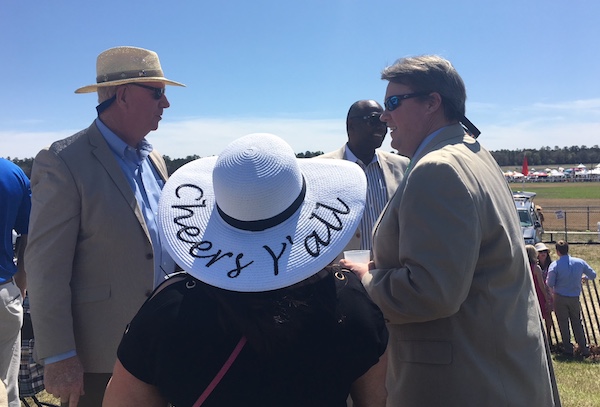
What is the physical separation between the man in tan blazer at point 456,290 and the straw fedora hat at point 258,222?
514 millimetres

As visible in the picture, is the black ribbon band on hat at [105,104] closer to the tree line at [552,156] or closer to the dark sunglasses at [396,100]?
the dark sunglasses at [396,100]

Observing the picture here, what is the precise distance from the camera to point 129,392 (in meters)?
→ 1.40

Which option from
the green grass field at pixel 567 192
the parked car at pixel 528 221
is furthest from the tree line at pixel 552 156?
the parked car at pixel 528 221

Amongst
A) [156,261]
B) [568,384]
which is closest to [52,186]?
[156,261]

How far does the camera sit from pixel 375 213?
3.70 m

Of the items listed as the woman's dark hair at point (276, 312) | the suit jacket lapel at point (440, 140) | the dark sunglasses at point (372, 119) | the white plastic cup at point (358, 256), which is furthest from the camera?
the dark sunglasses at point (372, 119)

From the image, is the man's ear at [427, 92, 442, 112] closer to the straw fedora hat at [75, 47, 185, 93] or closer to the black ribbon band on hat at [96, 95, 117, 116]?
the straw fedora hat at [75, 47, 185, 93]

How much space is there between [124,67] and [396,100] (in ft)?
5.09

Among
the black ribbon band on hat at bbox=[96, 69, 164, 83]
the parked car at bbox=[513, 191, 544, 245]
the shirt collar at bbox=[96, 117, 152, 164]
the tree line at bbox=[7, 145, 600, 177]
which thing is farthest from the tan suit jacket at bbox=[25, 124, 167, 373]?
the tree line at bbox=[7, 145, 600, 177]

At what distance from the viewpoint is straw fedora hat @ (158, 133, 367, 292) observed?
133 centimetres

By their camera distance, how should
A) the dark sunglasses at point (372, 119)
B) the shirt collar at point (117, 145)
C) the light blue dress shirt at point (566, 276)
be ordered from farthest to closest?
the light blue dress shirt at point (566, 276) → the dark sunglasses at point (372, 119) → the shirt collar at point (117, 145)

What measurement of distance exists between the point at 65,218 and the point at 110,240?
231mm

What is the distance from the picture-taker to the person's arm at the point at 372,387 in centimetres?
157

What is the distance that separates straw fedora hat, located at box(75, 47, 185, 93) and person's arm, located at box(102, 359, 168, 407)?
1.88m
